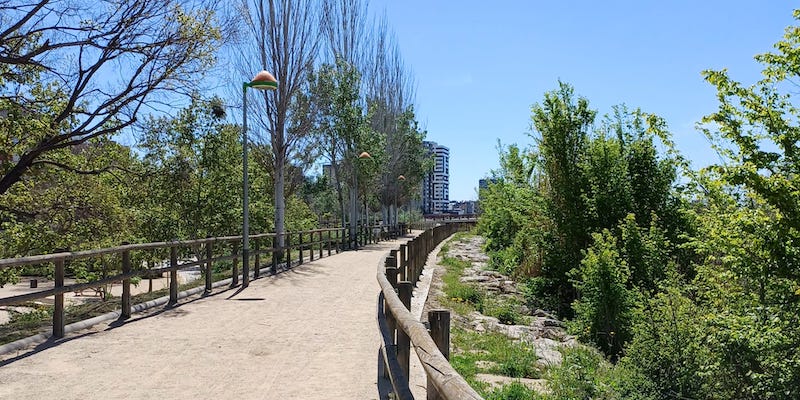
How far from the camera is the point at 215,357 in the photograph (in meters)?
6.51

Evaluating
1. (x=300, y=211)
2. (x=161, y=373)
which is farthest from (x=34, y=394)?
(x=300, y=211)

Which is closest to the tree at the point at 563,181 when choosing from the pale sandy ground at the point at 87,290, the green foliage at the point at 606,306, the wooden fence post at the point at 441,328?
the green foliage at the point at 606,306

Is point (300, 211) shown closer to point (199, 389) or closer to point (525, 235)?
point (525, 235)

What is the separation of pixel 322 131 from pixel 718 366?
26.5m

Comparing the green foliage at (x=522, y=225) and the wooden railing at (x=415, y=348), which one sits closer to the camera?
the wooden railing at (x=415, y=348)

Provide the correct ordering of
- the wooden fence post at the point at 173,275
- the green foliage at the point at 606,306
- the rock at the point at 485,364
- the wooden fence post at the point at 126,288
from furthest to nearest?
the green foliage at the point at 606,306 → the wooden fence post at the point at 173,275 → the wooden fence post at the point at 126,288 → the rock at the point at 485,364

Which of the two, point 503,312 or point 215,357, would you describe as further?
point 503,312

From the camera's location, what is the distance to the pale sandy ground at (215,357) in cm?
522

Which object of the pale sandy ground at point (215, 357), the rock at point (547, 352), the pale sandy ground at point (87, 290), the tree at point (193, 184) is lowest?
the pale sandy ground at point (87, 290)

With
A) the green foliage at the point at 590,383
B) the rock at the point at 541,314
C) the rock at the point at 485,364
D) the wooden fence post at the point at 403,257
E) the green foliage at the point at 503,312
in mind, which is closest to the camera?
the green foliage at the point at 590,383

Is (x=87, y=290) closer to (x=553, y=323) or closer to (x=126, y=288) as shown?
(x=126, y=288)

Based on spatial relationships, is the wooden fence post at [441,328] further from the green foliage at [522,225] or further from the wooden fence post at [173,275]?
the green foliage at [522,225]

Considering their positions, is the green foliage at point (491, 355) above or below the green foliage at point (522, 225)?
below

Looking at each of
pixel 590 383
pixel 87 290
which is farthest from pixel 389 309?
pixel 87 290
